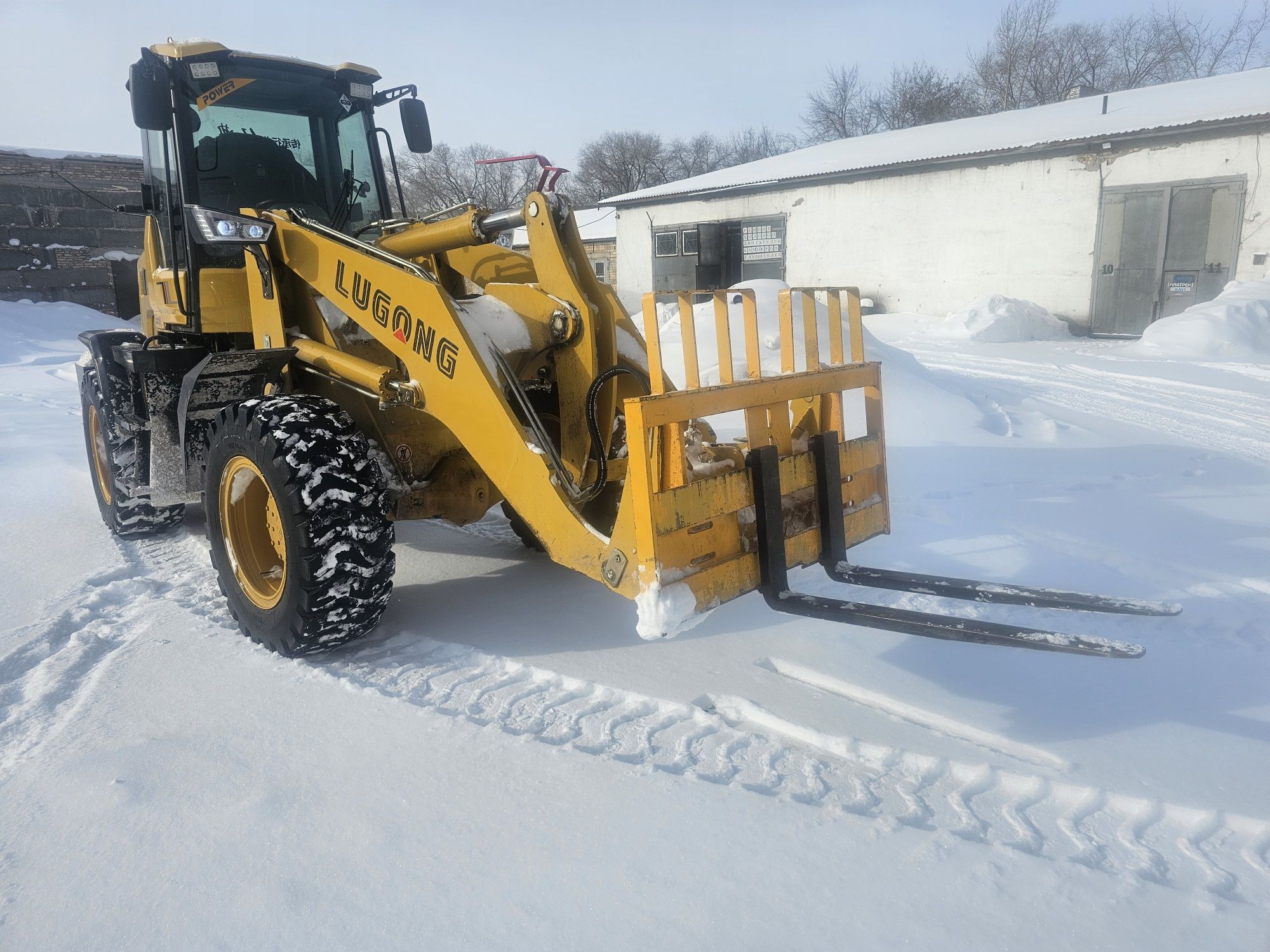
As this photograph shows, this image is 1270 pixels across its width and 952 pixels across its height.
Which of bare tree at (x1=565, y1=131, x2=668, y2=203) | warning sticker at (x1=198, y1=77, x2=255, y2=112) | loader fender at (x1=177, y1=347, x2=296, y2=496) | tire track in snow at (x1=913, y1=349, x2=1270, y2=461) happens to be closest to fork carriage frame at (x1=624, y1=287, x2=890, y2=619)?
loader fender at (x1=177, y1=347, x2=296, y2=496)

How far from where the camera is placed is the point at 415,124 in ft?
16.3

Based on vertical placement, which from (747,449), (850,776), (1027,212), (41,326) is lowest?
(850,776)

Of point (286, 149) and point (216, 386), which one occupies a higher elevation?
point (286, 149)

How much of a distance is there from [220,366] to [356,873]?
8.60 ft

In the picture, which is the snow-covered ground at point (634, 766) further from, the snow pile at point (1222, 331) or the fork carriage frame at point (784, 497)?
the snow pile at point (1222, 331)

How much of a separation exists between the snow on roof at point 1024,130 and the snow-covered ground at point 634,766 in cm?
1222

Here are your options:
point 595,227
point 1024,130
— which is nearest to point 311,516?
point 1024,130

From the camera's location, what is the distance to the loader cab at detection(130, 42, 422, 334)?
4234mm

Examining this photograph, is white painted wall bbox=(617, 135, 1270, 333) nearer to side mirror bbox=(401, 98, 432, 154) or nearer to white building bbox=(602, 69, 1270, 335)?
white building bbox=(602, 69, 1270, 335)

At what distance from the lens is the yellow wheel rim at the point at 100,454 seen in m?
5.04

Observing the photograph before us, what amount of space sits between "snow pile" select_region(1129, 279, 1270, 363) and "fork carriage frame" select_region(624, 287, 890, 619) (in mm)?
9894

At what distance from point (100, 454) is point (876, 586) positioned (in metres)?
4.75

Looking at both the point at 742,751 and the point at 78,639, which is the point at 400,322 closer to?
the point at 78,639

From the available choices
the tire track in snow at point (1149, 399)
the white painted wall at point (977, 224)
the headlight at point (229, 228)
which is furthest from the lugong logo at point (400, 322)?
the white painted wall at point (977, 224)
